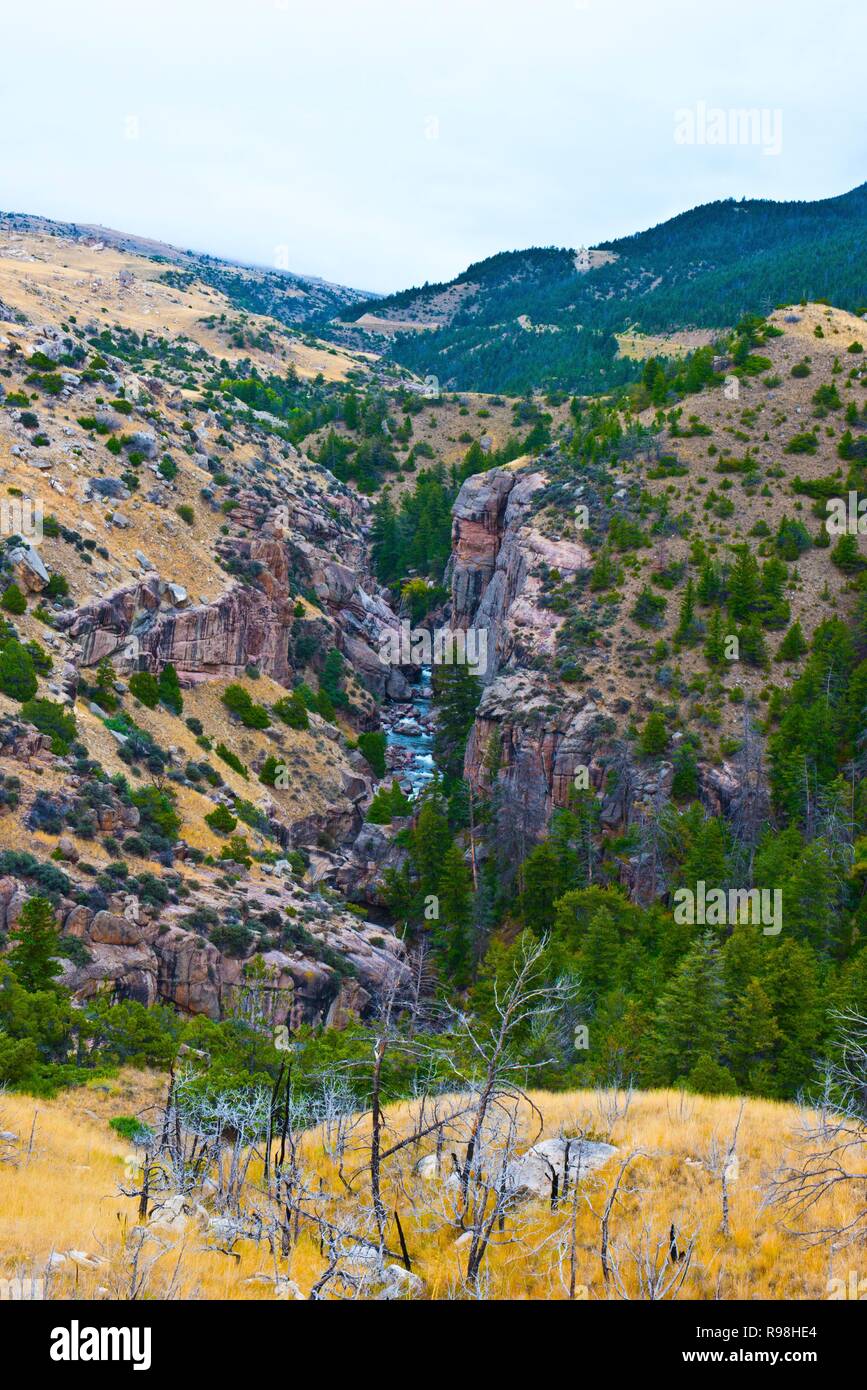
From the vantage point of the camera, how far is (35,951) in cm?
2647

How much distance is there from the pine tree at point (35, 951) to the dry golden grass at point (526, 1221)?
26.6ft

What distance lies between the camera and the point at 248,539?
2785 inches

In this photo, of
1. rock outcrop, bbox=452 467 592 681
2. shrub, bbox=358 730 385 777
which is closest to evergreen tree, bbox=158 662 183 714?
shrub, bbox=358 730 385 777

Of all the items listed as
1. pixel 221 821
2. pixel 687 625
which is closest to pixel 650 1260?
pixel 221 821

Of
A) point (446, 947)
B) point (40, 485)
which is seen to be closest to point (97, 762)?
point (446, 947)

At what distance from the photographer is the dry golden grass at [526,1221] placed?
35.5 feet

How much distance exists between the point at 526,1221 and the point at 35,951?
19.0 m

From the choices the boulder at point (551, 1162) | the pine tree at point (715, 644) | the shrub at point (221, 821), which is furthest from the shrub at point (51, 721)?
the pine tree at point (715, 644)

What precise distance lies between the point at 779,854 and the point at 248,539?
1896 inches

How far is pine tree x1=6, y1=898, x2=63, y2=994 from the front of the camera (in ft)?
86.5

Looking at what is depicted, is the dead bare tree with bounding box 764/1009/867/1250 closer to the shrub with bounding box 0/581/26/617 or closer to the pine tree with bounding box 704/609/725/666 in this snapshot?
the pine tree with bounding box 704/609/725/666

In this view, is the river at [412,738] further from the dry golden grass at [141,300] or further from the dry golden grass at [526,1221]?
the dry golden grass at [141,300]

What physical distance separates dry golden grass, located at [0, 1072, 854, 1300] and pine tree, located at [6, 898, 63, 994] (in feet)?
26.6

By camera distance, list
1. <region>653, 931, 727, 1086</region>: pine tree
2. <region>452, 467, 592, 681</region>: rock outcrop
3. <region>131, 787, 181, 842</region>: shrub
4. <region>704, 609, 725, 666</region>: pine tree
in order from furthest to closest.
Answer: <region>452, 467, 592, 681</region>: rock outcrop < <region>704, 609, 725, 666</region>: pine tree < <region>131, 787, 181, 842</region>: shrub < <region>653, 931, 727, 1086</region>: pine tree
